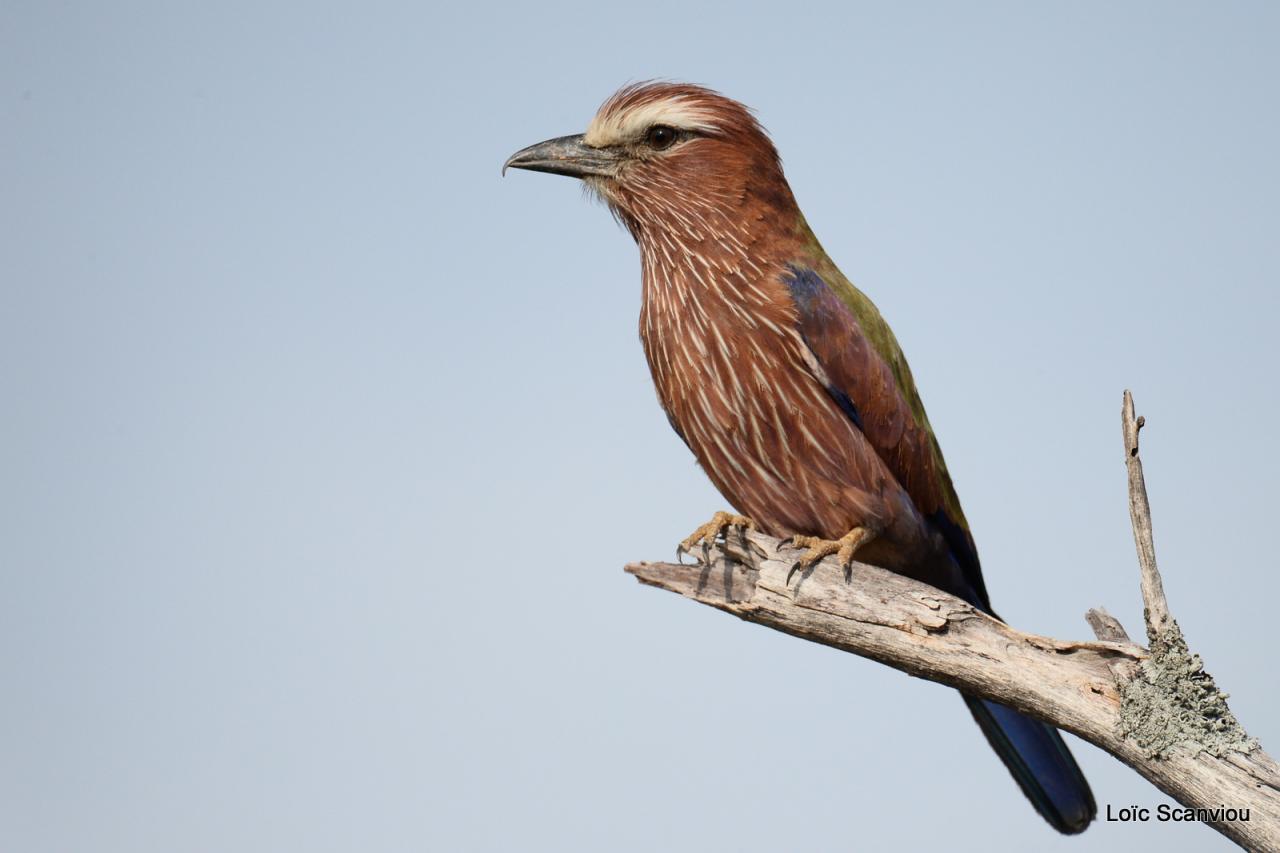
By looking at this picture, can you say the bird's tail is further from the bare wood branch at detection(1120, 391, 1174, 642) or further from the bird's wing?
the bare wood branch at detection(1120, 391, 1174, 642)

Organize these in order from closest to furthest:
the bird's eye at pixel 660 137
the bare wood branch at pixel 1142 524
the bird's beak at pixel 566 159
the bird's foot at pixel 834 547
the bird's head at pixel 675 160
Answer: the bare wood branch at pixel 1142 524
the bird's foot at pixel 834 547
the bird's head at pixel 675 160
the bird's eye at pixel 660 137
the bird's beak at pixel 566 159

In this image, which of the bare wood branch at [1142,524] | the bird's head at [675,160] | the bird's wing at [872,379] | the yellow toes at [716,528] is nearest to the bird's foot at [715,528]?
the yellow toes at [716,528]

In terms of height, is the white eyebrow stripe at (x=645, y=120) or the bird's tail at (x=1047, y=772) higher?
the white eyebrow stripe at (x=645, y=120)

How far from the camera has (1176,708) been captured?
385cm

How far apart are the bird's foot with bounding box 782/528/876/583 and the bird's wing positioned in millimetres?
380

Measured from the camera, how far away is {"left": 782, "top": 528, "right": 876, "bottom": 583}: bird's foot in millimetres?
4605

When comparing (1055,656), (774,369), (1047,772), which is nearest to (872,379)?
(774,369)

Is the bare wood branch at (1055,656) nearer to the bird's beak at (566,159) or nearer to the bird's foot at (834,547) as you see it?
the bird's foot at (834,547)

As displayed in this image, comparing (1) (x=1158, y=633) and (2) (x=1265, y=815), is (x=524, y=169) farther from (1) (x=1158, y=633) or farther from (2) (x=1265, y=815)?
(2) (x=1265, y=815)

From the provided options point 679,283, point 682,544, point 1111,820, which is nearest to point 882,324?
point 679,283

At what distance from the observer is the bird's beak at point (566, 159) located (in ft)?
17.9

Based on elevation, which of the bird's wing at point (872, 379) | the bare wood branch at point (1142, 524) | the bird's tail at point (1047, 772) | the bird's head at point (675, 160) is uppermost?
the bird's head at point (675, 160)

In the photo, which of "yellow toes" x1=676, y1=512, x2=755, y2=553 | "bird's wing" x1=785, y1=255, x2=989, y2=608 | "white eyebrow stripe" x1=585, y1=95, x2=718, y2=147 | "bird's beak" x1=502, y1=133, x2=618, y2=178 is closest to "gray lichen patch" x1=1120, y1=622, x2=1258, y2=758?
"bird's wing" x1=785, y1=255, x2=989, y2=608

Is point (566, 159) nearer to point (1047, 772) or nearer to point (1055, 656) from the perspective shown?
point (1055, 656)
